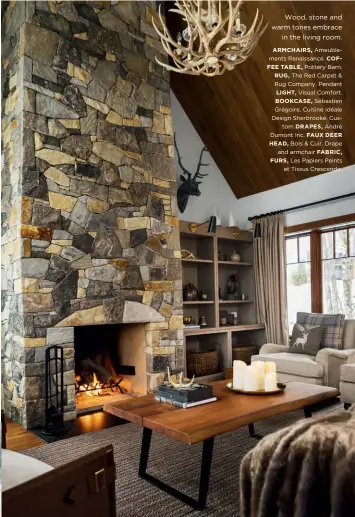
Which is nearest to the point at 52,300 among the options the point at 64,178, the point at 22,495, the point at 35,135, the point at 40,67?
the point at 64,178

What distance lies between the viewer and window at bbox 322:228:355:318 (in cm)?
487

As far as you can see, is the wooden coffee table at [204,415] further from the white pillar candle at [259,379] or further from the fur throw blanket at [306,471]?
the fur throw blanket at [306,471]

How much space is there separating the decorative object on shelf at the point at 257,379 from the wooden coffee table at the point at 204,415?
0.06 m

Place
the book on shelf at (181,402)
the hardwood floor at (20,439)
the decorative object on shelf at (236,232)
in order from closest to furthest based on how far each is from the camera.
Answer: the book on shelf at (181,402)
the hardwood floor at (20,439)
the decorative object on shelf at (236,232)

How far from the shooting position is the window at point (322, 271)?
4.89m

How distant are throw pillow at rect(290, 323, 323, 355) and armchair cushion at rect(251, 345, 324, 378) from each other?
0.07m

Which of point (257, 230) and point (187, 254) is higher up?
point (257, 230)

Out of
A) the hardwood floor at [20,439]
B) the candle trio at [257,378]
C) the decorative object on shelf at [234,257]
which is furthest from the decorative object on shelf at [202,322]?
the candle trio at [257,378]

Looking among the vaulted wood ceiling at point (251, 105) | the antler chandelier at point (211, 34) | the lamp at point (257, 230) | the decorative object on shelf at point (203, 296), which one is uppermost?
the vaulted wood ceiling at point (251, 105)

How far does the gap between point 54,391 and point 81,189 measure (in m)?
1.71

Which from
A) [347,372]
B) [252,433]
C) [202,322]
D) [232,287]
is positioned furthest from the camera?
[232,287]

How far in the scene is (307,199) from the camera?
518 cm

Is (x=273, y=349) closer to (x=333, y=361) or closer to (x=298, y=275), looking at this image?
(x=333, y=361)

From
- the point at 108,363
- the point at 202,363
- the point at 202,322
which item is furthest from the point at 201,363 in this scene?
the point at 108,363
